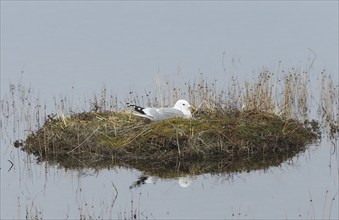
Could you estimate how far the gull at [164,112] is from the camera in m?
17.8

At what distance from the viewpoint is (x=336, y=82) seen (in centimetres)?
2333

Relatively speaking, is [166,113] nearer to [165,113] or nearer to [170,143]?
[165,113]

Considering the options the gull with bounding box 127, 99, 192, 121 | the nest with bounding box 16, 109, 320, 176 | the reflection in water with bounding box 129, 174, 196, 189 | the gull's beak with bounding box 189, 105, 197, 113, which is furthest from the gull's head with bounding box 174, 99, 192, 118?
the reflection in water with bounding box 129, 174, 196, 189

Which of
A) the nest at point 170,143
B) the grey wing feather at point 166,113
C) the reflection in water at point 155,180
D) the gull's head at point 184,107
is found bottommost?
the reflection in water at point 155,180

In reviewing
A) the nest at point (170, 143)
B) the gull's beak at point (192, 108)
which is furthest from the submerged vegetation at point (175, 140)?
the gull's beak at point (192, 108)

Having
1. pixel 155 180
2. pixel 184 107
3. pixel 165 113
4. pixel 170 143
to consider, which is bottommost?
pixel 155 180

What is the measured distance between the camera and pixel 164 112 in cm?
1805

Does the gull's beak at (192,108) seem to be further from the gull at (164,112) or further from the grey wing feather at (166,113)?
the grey wing feather at (166,113)

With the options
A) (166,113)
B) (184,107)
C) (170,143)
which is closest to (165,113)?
(166,113)

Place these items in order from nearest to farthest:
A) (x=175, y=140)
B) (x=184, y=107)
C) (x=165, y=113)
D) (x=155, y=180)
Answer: (x=155, y=180)
(x=175, y=140)
(x=165, y=113)
(x=184, y=107)

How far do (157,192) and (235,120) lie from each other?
8.49ft

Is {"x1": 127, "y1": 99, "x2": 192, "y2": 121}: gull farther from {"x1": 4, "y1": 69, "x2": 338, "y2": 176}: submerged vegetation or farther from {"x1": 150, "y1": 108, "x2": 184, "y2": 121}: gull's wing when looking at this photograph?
{"x1": 4, "y1": 69, "x2": 338, "y2": 176}: submerged vegetation

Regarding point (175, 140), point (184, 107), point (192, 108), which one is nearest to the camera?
point (175, 140)

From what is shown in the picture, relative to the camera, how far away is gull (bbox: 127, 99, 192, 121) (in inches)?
703
